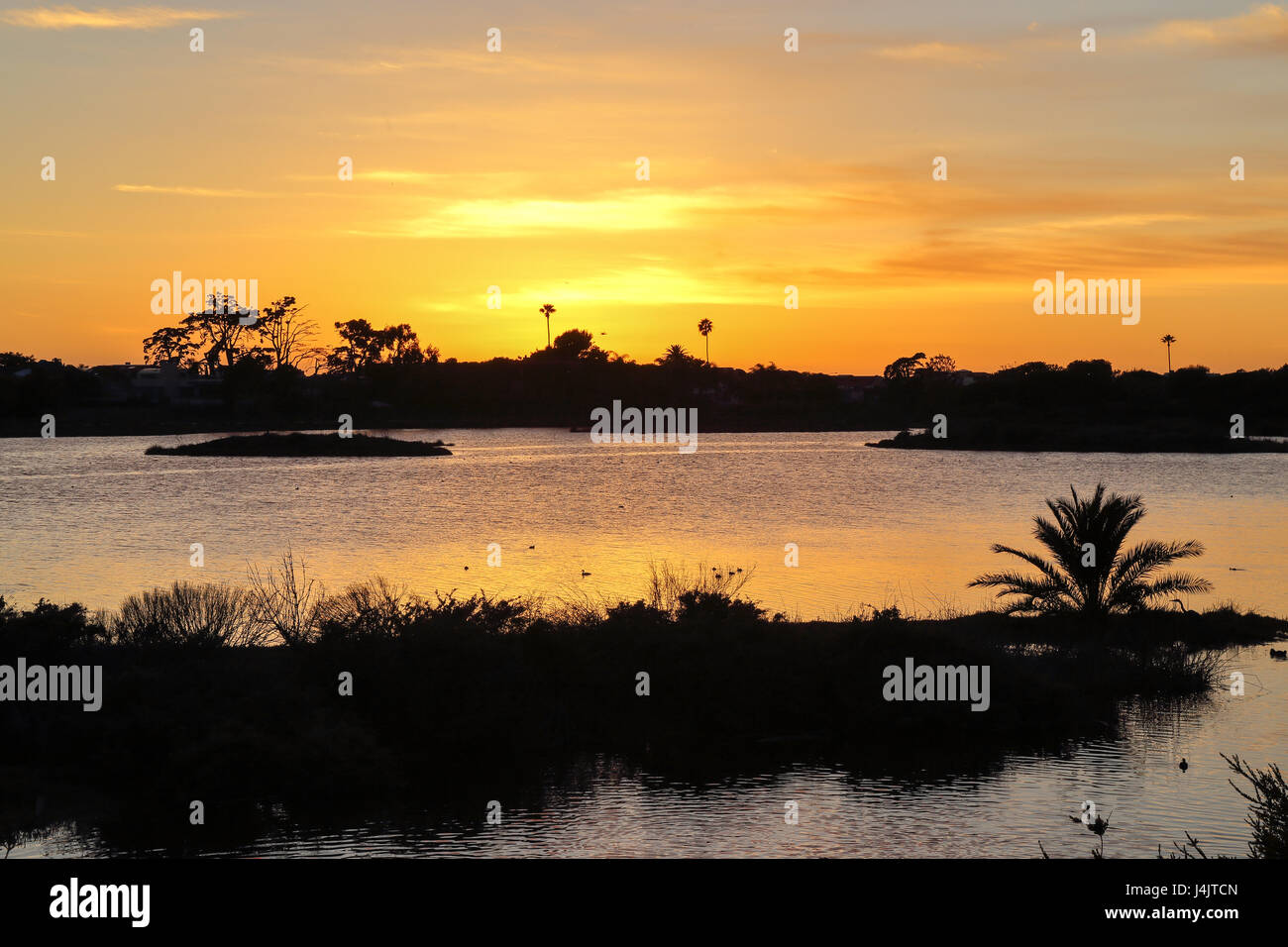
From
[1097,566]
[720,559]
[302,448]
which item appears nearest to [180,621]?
[1097,566]

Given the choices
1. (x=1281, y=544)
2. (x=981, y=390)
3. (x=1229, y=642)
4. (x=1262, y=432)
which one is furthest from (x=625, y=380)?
(x=1229, y=642)

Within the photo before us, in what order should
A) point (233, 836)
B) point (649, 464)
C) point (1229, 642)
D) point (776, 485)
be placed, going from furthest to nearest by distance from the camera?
point (649, 464) < point (776, 485) < point (1229, 642) < point (233, 836)

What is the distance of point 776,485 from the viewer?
92812 mm

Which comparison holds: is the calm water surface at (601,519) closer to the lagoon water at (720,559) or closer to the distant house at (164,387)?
the lagoon water at (720,559)

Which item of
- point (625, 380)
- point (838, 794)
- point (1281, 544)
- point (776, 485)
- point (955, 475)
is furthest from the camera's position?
point (625, 380)

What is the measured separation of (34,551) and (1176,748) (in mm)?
47208

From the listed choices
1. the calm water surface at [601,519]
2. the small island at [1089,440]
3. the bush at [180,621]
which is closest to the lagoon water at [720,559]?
the calm water surface at [601,519]

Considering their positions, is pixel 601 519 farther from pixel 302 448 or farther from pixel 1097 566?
pixel 302 448

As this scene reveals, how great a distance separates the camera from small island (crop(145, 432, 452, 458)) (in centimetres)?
13088

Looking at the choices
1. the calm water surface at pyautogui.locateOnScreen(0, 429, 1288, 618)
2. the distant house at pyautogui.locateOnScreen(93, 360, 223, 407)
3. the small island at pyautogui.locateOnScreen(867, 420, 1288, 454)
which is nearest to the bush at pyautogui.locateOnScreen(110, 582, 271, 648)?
the calm water surface at pyautogui.locateOnScreen(0, 429, 1288, 618)

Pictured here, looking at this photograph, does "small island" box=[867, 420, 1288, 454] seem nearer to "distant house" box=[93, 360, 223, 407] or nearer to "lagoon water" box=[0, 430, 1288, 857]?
"lagoon water" box=[0, 430, 1288, 857]

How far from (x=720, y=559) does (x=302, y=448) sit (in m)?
99.2

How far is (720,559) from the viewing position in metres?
47.5

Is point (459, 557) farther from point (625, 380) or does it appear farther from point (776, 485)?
point (625, 380)
